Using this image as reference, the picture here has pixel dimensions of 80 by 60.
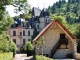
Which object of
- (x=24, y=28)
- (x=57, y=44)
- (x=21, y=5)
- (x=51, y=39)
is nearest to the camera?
(x=21, y=5)

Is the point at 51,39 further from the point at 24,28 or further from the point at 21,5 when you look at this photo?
the point at 24,28

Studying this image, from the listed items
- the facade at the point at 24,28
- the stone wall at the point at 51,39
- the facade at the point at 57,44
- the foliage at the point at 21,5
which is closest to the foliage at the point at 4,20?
the foliage at the point at 21,5

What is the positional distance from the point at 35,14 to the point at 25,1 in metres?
65.5

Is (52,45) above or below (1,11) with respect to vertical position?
below

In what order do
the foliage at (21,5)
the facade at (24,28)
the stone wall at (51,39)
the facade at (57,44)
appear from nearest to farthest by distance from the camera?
the foliage at (21,5) → the facade at (57,44) → the stone wall at (51,39) → the facade at (24,28)

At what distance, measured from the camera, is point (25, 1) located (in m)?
21.6

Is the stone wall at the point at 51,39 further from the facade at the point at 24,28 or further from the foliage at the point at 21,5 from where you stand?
the facade at the point at 24,28

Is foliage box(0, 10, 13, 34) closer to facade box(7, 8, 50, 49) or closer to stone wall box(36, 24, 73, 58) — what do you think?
stone wall box(36, 24, 73, 58)

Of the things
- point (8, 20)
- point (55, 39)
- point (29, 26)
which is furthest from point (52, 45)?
point (29, 26)

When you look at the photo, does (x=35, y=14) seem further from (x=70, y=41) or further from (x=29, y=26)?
(x=70, y=41)

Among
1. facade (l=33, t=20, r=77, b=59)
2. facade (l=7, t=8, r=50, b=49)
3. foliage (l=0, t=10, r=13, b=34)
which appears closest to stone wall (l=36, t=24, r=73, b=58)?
facade (l=33, t=20, r=77, b=59)

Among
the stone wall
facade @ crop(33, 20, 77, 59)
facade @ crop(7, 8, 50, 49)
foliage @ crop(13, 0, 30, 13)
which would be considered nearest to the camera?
foliage @ crop(13, 0, 30, 13)

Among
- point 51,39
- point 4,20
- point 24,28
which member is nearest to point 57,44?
point 51,39

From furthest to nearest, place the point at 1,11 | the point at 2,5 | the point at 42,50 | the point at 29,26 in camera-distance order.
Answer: the point at 29,26 < the point at 42,50 < the point at 1,11 < the point at 2,5
